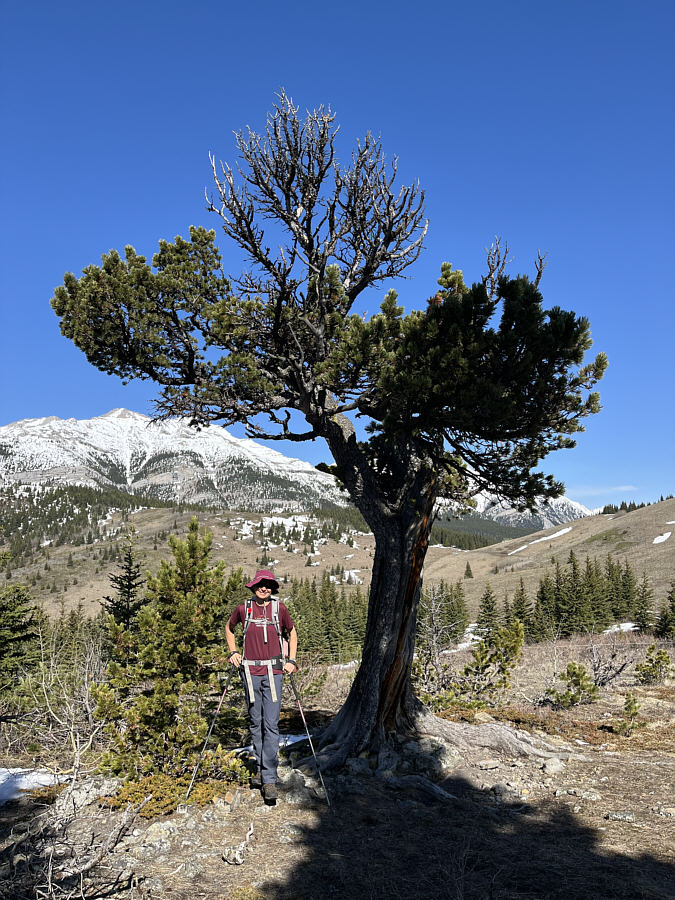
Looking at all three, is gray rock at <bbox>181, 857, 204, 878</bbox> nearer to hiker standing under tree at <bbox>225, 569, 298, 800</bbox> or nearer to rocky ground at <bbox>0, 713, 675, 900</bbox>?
rocky ground at <bbox>0, 713, 675, 900</bbox>

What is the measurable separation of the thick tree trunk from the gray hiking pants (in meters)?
1.95

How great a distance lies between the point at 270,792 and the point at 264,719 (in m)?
0.80

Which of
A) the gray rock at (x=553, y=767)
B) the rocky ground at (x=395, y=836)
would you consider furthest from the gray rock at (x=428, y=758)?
the gray rock at (x=553, y=767)

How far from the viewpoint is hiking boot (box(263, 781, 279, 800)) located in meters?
6.20

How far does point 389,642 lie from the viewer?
28.2 ft

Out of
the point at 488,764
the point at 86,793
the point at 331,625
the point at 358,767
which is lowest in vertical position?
the point at 331,625

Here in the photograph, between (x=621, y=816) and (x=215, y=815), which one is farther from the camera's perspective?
(x=621, y=816)

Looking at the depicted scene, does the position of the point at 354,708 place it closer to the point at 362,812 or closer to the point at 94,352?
the point at 362,812

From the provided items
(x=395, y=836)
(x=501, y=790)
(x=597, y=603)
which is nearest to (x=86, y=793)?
(x=395, y=836)

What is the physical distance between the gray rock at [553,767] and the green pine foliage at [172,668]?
4795 millimetres

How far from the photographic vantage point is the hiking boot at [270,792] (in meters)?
6.20

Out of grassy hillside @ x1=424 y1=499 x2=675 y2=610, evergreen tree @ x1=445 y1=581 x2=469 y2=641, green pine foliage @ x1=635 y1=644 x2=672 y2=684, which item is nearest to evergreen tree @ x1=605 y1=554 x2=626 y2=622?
grassy hillside @ x1=424 y1=499 x2=675 y2=610

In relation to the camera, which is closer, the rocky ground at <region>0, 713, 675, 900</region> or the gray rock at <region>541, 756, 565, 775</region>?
the rocky ground at <region>0, 713, 675, 900</region>

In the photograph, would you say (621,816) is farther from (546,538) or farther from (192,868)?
(546,538)
